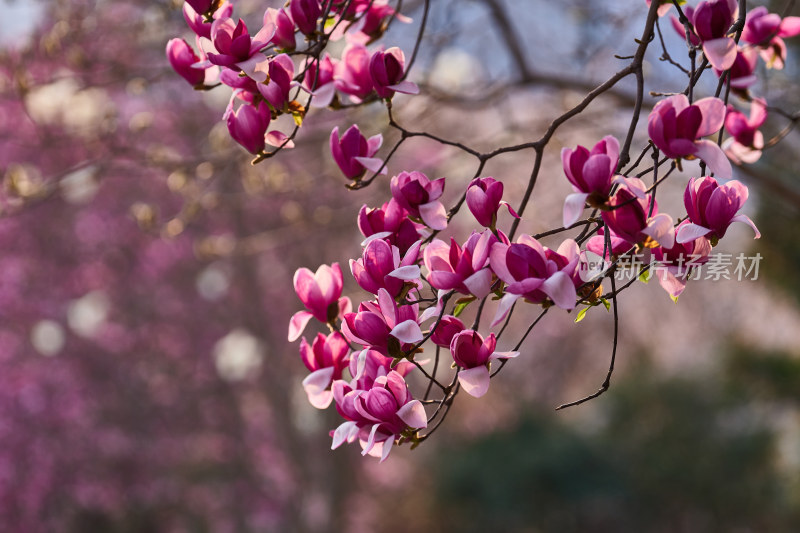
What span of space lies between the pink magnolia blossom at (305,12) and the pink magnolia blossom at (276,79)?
0.07 m

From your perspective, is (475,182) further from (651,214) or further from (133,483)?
(133,483)

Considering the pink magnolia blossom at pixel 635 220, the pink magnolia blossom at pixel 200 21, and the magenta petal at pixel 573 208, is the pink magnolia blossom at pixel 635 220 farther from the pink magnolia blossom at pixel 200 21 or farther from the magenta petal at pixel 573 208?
the pink magnolia blossom at pixel 200 21

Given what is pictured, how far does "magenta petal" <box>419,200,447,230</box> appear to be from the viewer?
0.95 metres

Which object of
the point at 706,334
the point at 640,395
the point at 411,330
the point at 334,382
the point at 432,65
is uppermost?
the point at 411,330

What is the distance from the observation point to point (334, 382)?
1.02 metres

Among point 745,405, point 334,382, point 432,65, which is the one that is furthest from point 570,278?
point 745,405

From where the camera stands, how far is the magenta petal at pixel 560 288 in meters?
0.82

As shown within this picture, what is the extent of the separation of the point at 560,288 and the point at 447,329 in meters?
0.17

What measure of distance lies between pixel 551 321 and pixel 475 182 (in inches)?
342

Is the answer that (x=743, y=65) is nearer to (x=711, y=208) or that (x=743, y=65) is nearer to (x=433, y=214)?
(x=711, y=208)

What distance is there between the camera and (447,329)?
0.94 metres

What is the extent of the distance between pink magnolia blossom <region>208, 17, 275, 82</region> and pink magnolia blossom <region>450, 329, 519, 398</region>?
465 mm

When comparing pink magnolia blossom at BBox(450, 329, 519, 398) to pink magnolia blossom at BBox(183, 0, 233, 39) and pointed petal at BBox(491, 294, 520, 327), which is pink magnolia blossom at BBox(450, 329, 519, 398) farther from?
pink magnolia blossom at BBox(183, 0, 233, 39)

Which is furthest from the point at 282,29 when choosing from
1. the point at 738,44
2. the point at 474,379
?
the point at 738,44
